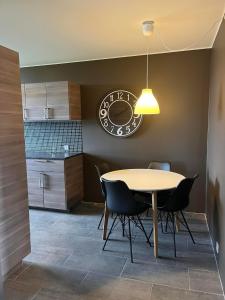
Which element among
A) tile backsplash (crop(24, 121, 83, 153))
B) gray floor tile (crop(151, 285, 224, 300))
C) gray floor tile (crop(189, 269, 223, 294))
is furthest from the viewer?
tile backsplash (crop(24, 121, 83, 153))

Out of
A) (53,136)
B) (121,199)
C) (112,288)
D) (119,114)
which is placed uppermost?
(119,114)

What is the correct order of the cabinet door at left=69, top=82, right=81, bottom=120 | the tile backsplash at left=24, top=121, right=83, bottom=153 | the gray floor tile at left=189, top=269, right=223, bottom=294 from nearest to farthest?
the gray floor tile at left=189, top=269, right=223, bottom=294 < the cabinet door at left=69, top=82, right=81, bottom=120 < the tile backsplash at left=24, top=121, right=83, bottom=153

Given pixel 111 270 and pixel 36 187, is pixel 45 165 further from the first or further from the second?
pixel 111 270

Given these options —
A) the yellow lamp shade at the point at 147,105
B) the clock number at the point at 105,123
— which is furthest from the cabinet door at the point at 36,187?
the yellow lamp shade at the point at 147,105

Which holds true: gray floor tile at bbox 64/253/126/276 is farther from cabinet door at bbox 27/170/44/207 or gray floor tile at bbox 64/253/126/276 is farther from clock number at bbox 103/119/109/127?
clock number at bbox 103/119/109/127

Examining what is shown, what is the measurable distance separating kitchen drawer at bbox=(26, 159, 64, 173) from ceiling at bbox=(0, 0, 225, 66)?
1601mm

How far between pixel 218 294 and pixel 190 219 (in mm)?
1570

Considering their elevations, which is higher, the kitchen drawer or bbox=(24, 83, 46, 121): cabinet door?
bbox=(24, 83, 46, 121): cabinet door

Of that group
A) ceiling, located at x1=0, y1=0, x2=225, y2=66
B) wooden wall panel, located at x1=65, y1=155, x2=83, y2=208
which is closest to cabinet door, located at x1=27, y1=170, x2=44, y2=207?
wooden wall panel, located at x1=65, y1=155, x2=83, y2=208

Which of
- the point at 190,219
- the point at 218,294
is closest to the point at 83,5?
the point at 218,294

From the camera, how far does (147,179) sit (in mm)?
2871

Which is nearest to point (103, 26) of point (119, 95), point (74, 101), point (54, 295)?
point (119, 95)

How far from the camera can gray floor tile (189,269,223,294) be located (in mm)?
2090

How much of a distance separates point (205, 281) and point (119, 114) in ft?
8.35
